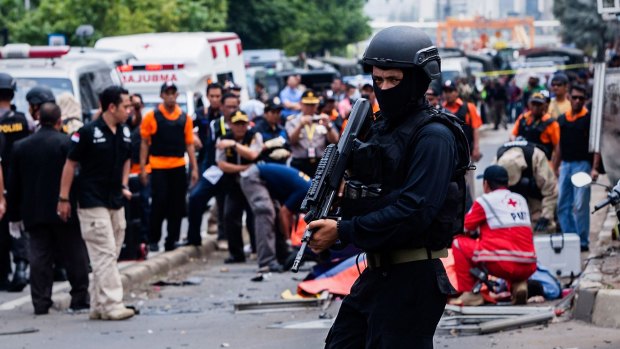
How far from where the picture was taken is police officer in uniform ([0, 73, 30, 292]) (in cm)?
1241

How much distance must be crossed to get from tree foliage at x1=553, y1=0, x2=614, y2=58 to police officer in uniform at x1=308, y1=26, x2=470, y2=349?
56.8m

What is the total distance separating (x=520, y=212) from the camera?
418 inches

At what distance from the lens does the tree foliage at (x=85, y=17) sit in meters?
36.6

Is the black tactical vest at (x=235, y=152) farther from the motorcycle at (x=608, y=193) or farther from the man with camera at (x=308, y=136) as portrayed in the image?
the motorcycle at (x=608, y=193)

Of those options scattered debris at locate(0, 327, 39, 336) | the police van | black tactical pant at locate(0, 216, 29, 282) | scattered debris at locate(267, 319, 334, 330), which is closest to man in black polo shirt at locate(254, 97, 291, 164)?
the police van

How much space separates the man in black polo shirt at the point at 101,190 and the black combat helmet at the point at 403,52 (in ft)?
17.5

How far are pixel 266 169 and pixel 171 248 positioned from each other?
5.74 feet

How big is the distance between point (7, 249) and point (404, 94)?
25.6ft

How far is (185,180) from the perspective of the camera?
589 inches

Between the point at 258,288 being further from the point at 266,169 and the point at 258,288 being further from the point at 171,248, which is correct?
the point at 171,248

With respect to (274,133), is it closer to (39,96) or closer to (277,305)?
(39,96)

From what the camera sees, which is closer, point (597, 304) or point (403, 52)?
point (403, 52)

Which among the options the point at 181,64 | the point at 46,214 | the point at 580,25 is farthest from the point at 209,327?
the point at 580,25

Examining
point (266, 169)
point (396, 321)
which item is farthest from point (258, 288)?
point (396, 321)
